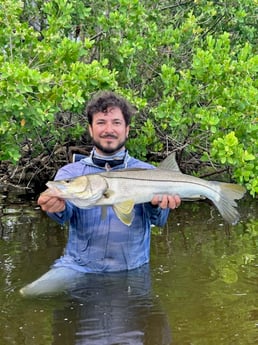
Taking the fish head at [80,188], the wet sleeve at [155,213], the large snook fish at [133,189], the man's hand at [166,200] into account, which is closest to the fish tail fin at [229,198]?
the large snook fish at [133,189]

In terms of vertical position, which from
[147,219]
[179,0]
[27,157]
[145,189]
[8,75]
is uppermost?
[179,0]

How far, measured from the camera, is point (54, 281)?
19.2 ft

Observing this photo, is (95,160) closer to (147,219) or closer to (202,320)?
(147,219)

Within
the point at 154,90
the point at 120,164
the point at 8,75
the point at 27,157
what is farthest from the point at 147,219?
the point at 27,157

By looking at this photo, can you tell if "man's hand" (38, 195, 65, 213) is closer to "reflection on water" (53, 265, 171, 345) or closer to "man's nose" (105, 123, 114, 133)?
"man's nose" (105, 123, 114, 133)

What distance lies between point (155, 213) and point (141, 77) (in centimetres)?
456

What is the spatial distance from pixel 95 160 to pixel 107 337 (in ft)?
5.25

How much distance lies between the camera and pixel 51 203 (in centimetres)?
508

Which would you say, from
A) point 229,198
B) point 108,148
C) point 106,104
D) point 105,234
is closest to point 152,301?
point 105,234

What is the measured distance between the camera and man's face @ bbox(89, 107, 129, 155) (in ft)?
18.6

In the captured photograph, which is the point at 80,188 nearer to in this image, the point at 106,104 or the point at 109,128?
the point at 109,128

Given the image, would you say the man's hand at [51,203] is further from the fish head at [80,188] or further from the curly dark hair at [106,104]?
the curly dark hair at [106,104]

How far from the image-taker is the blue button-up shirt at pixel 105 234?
5699 millimetres

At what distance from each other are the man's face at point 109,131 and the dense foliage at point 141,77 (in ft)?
4.49
